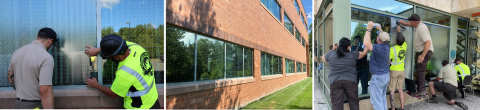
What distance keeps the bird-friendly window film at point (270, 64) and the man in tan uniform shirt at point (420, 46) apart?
4.41 m

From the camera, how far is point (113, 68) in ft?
10.3

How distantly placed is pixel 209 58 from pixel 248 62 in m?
2.13

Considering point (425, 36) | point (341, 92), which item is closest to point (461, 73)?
point (425, 36)

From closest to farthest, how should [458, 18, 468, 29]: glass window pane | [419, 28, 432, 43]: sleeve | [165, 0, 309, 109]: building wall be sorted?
1. [165, 0, 309, 109]: building wall
2. [419, 28, 432, 43]: sleeve
3. [458, 18, 468, 29]: glass window pane

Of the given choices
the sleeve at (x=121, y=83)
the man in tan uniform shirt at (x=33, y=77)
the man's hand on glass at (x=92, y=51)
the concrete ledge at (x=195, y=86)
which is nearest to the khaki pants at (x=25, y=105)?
the man in tan uniform shirt at (x=33, y=77)

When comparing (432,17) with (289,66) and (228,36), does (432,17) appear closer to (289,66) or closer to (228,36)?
(228,36)

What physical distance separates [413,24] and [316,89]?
8.67ft

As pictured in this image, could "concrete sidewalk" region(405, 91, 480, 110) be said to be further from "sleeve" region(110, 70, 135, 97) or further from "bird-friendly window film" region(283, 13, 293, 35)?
"bird-friendly window film" region(283, 13, 293, 35)

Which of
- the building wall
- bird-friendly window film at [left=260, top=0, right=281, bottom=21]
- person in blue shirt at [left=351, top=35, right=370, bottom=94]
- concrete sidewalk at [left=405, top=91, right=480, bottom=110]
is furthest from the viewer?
bird-friendly window film at [left=260, top=0, right=281, bottom=21]

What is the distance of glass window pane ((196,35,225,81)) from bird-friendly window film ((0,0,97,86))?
1935 millimetres

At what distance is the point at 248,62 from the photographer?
23.0 feet

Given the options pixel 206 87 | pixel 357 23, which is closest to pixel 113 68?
pixel 206 87

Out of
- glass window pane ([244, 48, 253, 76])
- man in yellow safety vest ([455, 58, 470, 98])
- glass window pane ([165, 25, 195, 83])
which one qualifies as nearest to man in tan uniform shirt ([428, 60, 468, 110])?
man in yellow safety vest ([455, 58, 470, 98])

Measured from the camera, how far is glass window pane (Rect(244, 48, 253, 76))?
6.86m
